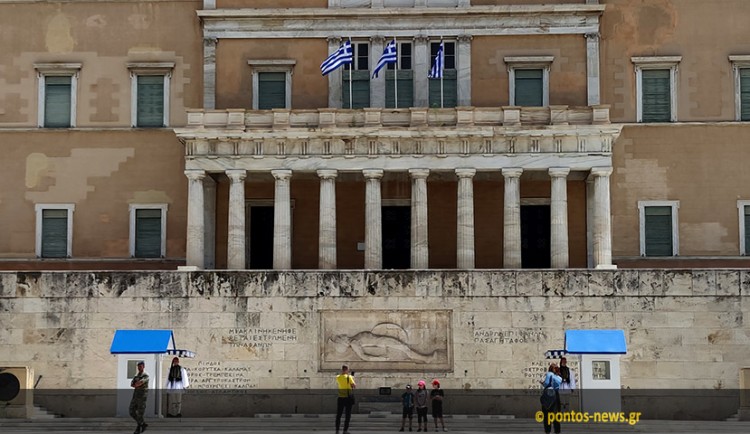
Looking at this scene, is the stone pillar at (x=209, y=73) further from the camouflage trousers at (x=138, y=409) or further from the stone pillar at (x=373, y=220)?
the camouflage trousers at (x=138, y=409)

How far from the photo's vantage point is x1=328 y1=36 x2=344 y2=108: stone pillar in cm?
4400

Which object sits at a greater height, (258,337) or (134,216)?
(134,216)

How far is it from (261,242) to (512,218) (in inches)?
374

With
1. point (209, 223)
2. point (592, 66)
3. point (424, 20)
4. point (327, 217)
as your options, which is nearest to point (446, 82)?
point (424, 20)

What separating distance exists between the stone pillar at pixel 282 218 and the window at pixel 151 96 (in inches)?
241

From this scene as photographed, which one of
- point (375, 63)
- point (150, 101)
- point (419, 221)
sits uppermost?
point (375, 63)

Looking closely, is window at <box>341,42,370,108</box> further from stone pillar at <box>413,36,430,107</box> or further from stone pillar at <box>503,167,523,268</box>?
stone pillar at <box>503,167,523,268</box>

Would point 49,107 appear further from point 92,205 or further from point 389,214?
point 389,214

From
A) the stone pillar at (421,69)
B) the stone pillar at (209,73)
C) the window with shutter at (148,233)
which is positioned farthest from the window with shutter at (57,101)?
the stone pillar at (421,69)

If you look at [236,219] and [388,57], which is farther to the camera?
[388,57]

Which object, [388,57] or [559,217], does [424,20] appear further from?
[559,217]

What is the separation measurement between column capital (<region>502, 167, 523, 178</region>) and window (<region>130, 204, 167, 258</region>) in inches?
502

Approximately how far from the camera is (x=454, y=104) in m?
44.0

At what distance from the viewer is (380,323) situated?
35.9 m
